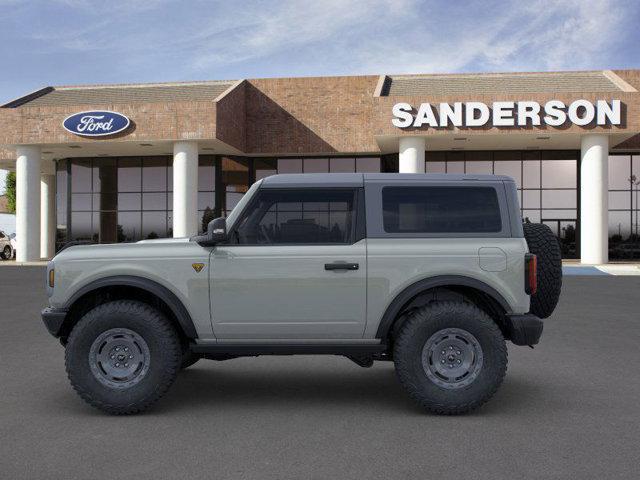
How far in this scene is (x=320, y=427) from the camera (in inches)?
216

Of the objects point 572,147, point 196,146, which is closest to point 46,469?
point 196,146

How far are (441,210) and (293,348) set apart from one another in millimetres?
1746

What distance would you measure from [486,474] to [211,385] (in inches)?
135

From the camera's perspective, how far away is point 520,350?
9.27 m

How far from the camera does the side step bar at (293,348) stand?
5938 millimetres

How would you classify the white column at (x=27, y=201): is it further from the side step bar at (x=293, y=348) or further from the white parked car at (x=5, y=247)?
the side step bar at (x=293, y=348)

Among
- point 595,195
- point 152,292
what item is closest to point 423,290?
point 152,292

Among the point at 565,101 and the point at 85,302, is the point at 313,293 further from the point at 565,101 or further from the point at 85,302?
the point at 565,101

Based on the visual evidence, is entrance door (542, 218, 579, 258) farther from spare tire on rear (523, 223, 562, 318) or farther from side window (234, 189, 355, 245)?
side window (234, 189, 355, 245)

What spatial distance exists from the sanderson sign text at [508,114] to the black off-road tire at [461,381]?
27.2 meters

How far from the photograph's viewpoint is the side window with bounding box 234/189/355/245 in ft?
19.9

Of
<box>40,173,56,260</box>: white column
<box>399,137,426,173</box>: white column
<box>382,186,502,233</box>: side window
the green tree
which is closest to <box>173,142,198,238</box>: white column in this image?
<box>399,137,426,173</box>: white column

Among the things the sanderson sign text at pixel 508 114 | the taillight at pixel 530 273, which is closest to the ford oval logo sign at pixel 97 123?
the sanderson sign text at pixel 508 114

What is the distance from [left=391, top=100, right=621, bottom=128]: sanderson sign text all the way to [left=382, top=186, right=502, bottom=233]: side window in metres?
26.7
